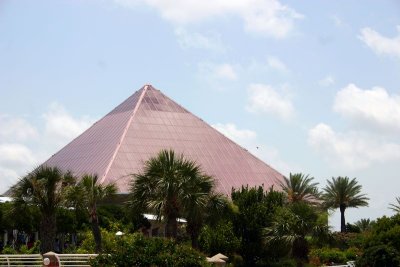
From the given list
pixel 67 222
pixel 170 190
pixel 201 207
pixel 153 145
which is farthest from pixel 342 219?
pixel 170 190

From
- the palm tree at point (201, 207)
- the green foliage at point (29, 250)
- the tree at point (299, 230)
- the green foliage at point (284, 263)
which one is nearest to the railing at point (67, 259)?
the green foliage at point (29, 250)

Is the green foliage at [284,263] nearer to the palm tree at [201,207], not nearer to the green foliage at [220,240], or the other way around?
the green foliage at [220,240]

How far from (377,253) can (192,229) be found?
7166 mm

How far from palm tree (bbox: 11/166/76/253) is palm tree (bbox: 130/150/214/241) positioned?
267 cm

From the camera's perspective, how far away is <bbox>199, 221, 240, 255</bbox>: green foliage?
110 feet

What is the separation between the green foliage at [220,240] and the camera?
33.7 meters

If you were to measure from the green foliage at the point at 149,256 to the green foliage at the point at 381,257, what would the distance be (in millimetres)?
12098

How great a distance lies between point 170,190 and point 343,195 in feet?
109

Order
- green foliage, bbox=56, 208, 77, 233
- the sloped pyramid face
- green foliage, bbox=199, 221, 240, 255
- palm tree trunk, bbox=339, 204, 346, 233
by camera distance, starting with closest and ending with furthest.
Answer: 1. green foliage, bbox=199, 221, 240, 255
2. green foliage, bbox=56, 208, 77, 233
3. palm tree trunk, bbox=339, 204, 346, 233
4. the sloped pyramid face

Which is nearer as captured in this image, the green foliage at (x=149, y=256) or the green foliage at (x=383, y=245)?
the green foliage at (x=149, y=256)

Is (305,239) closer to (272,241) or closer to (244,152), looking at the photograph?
(272,241)

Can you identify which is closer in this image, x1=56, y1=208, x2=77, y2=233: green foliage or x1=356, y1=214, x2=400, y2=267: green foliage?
x1=356, y1=214, x2=400, y2=267: green foliage

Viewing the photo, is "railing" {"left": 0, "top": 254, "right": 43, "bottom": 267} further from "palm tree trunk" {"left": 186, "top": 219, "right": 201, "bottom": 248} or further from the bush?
the bush

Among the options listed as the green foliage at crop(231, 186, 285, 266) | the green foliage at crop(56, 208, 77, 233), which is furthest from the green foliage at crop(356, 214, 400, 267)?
the green foliage at crop(56, 208, 77, 233)
